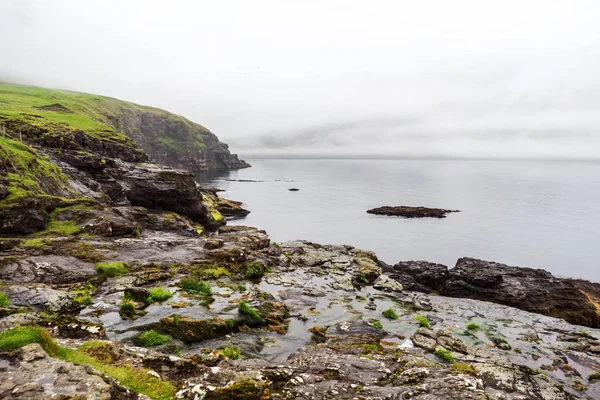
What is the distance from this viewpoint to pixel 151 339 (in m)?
12.5

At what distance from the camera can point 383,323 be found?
66.5 ft

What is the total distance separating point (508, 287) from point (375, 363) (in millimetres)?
32212

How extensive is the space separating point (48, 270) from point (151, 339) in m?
12.3

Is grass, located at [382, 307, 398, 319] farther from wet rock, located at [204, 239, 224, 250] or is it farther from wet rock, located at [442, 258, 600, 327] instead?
wet rock, located at [442, 258, 600, 327]

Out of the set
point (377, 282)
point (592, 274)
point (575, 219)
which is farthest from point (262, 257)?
point (575, 219)

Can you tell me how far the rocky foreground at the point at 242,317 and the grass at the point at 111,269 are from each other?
12 cm

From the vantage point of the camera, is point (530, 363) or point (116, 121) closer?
point (530, 363)

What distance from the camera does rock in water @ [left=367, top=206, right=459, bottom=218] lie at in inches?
3734

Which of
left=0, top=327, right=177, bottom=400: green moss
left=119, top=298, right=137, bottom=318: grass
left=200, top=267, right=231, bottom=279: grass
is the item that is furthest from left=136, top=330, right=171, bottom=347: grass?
left=200, top=267, right=231, bottom=279: grass

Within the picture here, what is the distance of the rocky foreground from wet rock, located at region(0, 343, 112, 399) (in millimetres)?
37

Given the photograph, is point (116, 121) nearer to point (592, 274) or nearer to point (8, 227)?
point (8, 227)

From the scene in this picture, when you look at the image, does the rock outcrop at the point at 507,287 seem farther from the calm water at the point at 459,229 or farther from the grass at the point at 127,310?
the grass at the point at 127,310

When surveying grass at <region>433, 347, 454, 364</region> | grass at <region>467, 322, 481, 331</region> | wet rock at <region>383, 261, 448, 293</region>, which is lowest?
wet rock at <region>383, 261, 448, 293</region>

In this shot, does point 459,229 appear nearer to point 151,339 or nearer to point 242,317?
point 242,317
